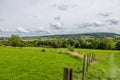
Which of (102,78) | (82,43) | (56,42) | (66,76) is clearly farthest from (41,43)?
(66,76)

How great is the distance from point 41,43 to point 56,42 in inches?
393

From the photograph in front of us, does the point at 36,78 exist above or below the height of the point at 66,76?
below

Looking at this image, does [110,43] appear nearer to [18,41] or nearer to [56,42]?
[56,42]

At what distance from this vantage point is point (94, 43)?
436 ft

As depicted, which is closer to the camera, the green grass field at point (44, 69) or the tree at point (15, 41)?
the green grass field at point (44, 69)

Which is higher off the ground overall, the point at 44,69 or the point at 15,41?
the point at 44,69

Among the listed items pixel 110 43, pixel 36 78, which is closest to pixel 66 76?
pixel 36 78

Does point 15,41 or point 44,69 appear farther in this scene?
point 15,41

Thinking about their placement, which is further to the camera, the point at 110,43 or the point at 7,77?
the point at 110,43

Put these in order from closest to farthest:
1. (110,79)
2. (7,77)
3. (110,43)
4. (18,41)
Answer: (7,77), (110,79), (18,41), (110,43)

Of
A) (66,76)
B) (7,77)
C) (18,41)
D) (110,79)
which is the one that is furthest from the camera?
(18,41)

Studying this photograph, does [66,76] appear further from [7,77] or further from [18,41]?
[18,41]

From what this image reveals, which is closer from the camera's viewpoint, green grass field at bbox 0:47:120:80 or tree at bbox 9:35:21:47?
green grass field at bbox 0:47:120:80

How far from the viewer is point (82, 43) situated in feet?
434
